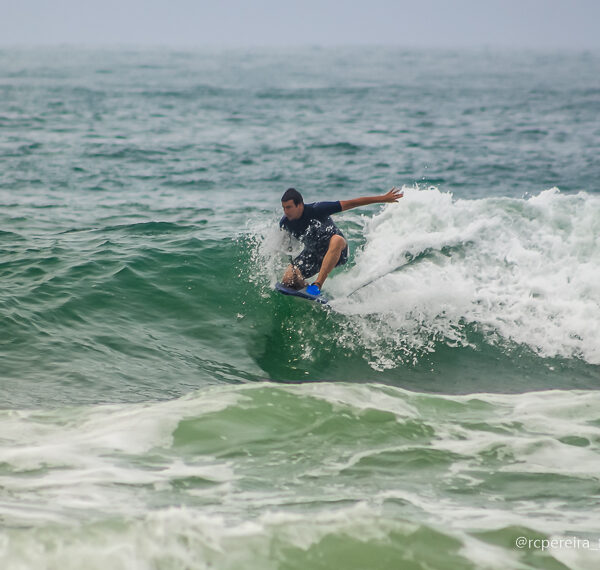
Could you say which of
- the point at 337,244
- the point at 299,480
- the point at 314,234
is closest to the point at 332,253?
the point at 337,244

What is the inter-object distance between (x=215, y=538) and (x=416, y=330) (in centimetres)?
553

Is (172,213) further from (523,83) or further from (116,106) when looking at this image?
(523,83)

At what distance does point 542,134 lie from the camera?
28453 millimetres

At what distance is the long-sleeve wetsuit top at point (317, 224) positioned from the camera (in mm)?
9609

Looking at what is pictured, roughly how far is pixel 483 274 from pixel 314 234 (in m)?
2.73

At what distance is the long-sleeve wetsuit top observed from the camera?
9.61m

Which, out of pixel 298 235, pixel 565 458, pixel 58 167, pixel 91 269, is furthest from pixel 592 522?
pixel 58 167

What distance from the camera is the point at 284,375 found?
26.4ft

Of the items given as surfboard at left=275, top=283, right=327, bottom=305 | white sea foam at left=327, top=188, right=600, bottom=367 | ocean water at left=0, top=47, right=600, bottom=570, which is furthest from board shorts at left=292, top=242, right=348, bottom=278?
surfboard at left=275, top=283, right=327, bottom=305

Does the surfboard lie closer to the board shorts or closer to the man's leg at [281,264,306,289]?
the man's leg at [281,264,306,289]

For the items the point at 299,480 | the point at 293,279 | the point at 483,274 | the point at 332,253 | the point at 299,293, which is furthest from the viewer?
the point at 483,274

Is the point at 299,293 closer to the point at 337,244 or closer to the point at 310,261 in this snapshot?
the point at 337,244

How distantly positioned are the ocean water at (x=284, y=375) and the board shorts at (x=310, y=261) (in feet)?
1.28

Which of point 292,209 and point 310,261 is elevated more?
point 292,209
